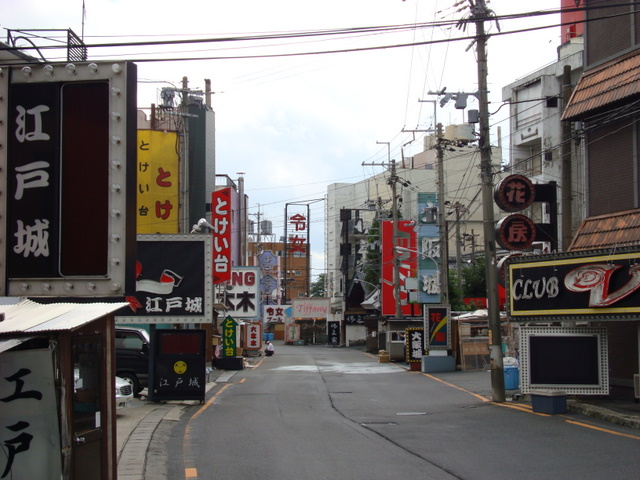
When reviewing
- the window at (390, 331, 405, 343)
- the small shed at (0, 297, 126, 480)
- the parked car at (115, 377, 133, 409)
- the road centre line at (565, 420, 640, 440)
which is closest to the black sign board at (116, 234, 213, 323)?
the parked car at (115, 377, 133, 409)

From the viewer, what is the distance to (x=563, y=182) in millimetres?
20594

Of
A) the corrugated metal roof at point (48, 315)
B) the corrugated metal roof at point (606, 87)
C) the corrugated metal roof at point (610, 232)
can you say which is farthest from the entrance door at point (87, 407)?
the corrugated metal roof at point (606, 87)

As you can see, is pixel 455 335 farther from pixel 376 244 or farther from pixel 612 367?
pixel 376 244

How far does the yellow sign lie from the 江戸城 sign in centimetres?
1543

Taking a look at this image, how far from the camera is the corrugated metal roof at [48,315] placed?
661cm

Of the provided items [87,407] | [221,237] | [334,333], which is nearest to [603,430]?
[87,407]

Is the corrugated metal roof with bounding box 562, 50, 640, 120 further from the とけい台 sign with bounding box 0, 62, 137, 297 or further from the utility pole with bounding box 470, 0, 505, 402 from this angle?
the とけい台 sign with bounding box 0, 62, 137, 297

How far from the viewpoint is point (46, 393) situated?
6906 mm

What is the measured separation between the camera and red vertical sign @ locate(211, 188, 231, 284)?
32.8m

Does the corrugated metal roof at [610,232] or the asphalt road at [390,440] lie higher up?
the corrugated metal roof at [610,232]

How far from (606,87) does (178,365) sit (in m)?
13.1

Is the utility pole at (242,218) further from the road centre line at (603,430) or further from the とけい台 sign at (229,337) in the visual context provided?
the road centre line at (603,430)

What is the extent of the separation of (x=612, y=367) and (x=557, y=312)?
7.83 feet

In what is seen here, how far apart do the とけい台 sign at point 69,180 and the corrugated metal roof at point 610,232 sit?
38.1 feet
